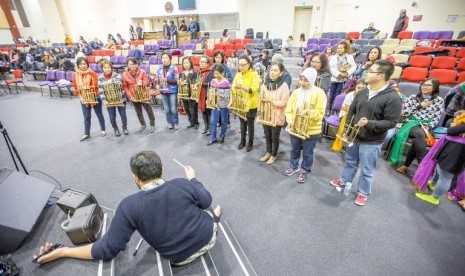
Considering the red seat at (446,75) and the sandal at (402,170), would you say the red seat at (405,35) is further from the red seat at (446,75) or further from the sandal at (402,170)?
the sandal at (402,170)

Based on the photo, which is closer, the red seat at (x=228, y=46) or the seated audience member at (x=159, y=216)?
the seated audience member at (x=159, y=216)

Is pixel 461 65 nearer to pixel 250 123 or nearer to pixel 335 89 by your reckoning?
pixel 335 89

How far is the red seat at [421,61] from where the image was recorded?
21.0 ft

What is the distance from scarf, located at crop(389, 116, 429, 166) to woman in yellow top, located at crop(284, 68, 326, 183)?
5.44 feet

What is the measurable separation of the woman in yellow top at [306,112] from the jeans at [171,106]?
2.86 metres

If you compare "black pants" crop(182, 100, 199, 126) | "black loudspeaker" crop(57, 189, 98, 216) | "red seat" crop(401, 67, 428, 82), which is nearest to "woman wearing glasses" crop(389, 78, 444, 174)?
"red seat" crop(401, 67, 428, 82)

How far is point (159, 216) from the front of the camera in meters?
1.52

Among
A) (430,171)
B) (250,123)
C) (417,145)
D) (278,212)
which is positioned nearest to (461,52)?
(417,145)

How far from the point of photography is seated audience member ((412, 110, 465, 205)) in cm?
265

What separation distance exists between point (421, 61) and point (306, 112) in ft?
19.7

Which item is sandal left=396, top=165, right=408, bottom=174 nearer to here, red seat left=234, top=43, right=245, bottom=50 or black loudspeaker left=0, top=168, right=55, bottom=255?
black loudspeaker left=0, top=168, right=55, bottom=255

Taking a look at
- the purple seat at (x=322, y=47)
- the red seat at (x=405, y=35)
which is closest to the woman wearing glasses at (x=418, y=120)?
the purple seat at (x=322, y=47)

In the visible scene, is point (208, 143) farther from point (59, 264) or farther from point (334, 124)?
point (59, 264)

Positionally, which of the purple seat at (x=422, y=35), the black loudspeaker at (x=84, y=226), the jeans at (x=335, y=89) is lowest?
the black loudspeaker at (x=84, y=226)
